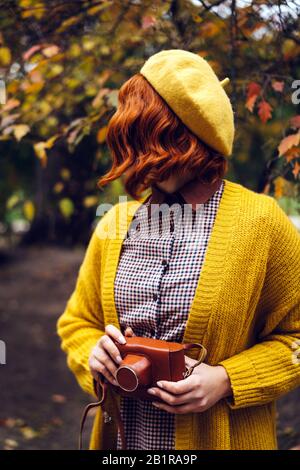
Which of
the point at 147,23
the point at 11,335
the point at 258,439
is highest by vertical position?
the point at 147,23

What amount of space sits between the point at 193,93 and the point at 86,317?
2.79ft

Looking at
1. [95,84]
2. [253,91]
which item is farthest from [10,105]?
[253,91]

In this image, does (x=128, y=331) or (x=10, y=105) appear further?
(x=10, y=105)

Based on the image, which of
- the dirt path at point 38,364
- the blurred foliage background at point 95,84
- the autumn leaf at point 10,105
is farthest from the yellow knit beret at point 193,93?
the dirt path at point 38,364

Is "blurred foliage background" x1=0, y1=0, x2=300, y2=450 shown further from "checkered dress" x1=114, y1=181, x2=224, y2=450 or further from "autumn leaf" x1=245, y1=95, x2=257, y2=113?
"checkered dress" x1=114, y1=181, x2=224, y2=450

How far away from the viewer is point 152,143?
1.59 meters

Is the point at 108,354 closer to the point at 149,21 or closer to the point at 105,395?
the point at 105,395

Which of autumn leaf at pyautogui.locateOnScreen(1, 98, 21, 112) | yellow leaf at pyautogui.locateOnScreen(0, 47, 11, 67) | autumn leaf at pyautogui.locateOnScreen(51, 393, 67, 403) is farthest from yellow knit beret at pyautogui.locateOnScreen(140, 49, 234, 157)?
autumn leaf at pyautogui.locateOnScreen(51, 393, 67, 403)

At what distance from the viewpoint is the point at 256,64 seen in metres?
2.89

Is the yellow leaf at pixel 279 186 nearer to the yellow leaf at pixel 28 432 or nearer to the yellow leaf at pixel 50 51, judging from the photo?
the yellow leaf at pixel 50 51

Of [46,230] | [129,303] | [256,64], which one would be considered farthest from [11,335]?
[129,303]

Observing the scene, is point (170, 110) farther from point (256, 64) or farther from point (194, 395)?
point (256, 64)

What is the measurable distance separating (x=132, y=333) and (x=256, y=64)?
6.02 feet

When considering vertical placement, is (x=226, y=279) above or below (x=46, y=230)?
above
